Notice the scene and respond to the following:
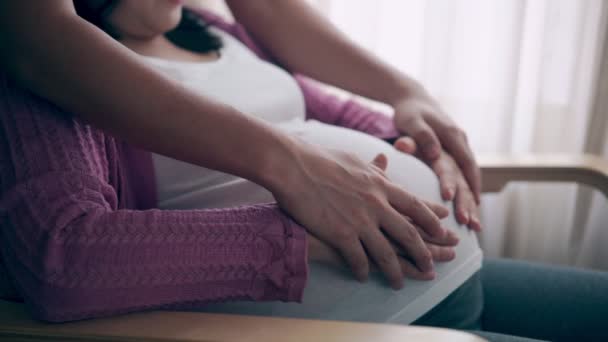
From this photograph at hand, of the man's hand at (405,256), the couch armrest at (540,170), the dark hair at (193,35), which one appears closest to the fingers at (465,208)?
the man's hand at (405,256)

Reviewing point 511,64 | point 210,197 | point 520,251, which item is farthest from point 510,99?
point 210,197

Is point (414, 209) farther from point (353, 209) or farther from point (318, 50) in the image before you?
point (318, 50)

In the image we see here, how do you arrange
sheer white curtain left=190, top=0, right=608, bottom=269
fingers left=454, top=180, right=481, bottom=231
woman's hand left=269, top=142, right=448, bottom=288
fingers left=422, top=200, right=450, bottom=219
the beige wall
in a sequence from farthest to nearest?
1. the beige wall
2. sheer white curtain left=190, top=0, right=608, bottom=269
3. fingers left=454, top=180, right=481, bottom=231
4. fingers left=422, top=200, right=450, bottom=219
5. woman's hand left=269, top=142, right=448, bottom=288

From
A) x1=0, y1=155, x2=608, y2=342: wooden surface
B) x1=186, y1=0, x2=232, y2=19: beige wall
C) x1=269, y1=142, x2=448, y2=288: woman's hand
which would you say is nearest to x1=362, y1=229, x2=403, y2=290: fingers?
x1=269, y1=142, x2=448, y2=288: woman's hand

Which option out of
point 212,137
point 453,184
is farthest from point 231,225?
point 453,184

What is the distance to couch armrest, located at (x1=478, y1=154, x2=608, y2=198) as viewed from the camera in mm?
1096

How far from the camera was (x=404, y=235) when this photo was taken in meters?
0.65

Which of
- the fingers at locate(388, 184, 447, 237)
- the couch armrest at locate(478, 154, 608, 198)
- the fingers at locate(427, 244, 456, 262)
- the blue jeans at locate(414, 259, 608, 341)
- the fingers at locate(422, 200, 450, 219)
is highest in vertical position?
the fingers at locate(388, 184, 447, 237)

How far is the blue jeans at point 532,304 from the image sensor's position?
83cm

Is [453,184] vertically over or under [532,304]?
over

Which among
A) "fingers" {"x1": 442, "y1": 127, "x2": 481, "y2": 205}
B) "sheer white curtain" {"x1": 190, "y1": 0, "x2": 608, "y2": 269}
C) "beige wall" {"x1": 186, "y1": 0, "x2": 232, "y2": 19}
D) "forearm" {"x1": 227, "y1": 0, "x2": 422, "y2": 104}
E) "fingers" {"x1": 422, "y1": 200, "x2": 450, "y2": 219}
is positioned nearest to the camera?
"fingers" {"x1": 422, "y1": 200, "x2": 450, "y2": 219}

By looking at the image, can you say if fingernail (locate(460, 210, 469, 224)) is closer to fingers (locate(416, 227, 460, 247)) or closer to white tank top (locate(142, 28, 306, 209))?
fingers (locate(416, 227, 460, 247))

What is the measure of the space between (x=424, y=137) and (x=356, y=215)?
37cm

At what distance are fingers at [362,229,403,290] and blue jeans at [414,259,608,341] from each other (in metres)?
0.17
